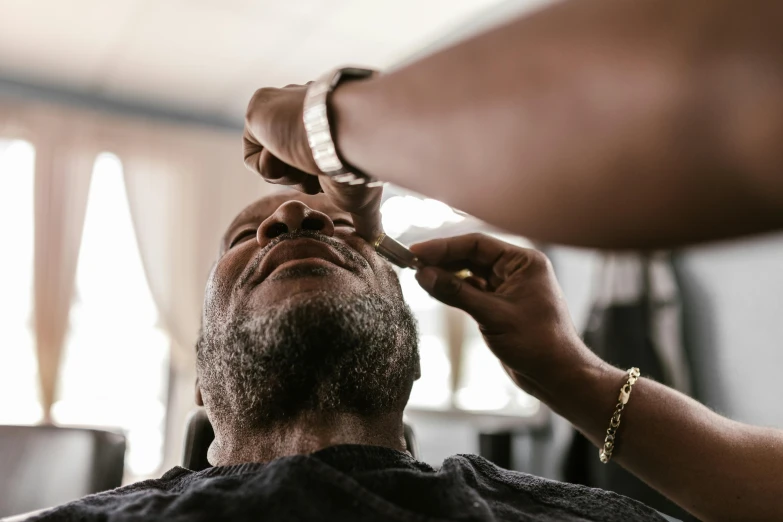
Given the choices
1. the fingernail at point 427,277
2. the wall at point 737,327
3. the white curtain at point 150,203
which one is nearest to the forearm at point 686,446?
the fingernail at point 427,277

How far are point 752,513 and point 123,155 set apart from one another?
401 centimetres

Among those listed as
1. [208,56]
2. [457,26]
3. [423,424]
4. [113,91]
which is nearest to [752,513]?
[457,26]

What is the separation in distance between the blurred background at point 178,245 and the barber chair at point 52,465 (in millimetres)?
1807

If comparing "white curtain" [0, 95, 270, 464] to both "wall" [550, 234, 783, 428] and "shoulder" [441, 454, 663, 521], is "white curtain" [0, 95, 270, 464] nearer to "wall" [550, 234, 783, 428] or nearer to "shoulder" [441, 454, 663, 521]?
"wall" [550, 234, 783, 428]

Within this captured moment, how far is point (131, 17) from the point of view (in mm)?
3029

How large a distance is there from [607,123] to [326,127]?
1.04 feet

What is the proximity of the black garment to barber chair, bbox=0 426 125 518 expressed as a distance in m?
0.52

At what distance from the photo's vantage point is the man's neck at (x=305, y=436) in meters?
1.08

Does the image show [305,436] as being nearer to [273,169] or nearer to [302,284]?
[302,284]

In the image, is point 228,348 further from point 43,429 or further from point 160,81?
point 160,81

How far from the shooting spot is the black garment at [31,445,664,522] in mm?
796

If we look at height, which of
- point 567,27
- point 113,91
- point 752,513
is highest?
point 113,91

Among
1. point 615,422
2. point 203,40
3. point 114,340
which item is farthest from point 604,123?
point 114,340

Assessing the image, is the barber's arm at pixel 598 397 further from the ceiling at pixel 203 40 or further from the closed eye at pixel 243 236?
the ceiling at pixel 203 40
